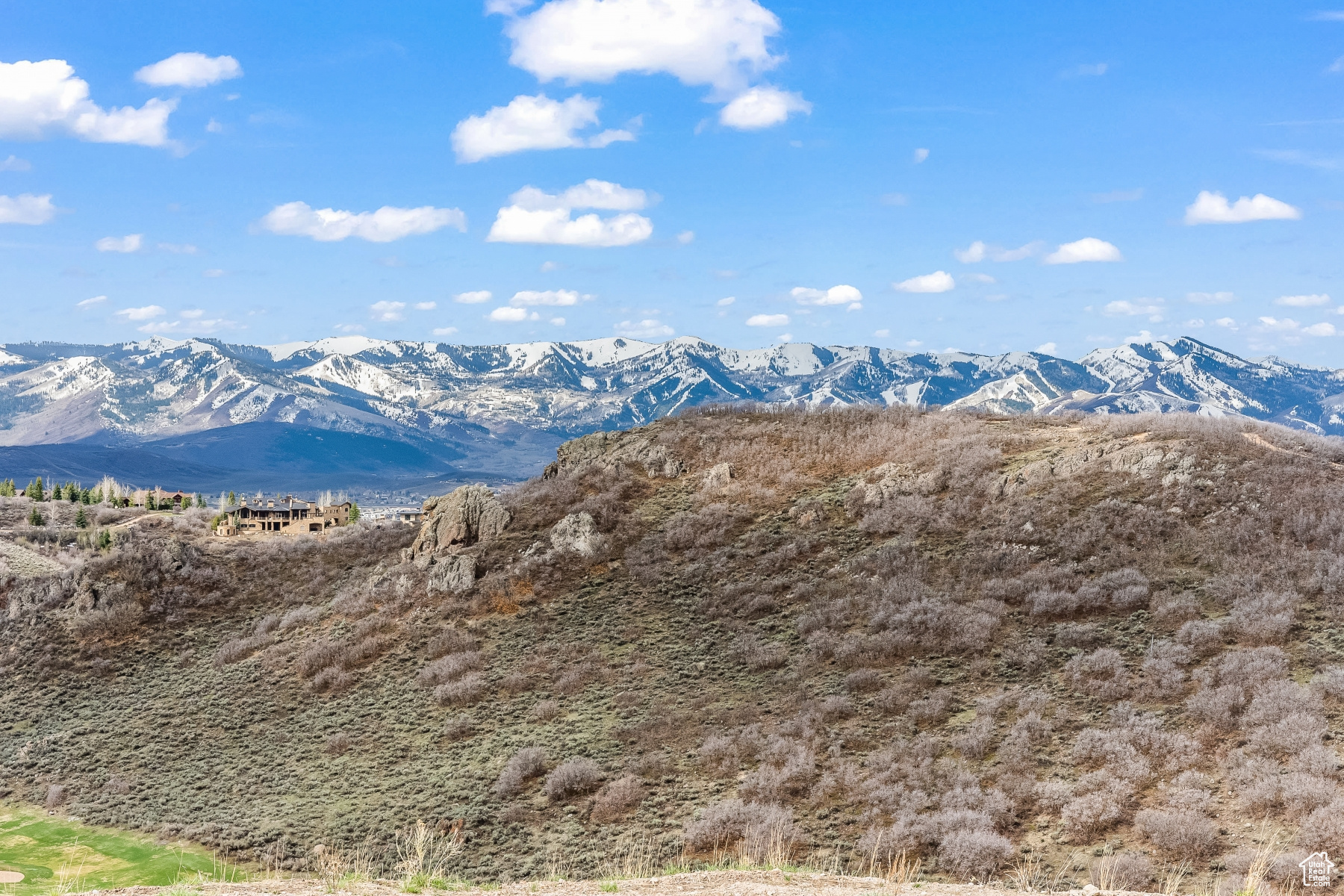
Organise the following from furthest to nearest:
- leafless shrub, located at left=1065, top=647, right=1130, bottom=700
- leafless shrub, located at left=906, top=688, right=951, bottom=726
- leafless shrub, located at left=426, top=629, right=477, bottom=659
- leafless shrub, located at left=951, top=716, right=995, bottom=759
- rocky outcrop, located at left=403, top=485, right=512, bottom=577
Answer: rocky outcrop, located at left=403, top=485, right=512, bottom=577
leafless shrub, located at left=426, top=629, right=477, bottom=659
leafless shrub, located at left=906, top=688, right=951, bottom=726
leafless shrub, located at left=1065, top=647, right=1130, bottom=700
leafless shrub, located at left=951, top=716, right=995, bottom=759

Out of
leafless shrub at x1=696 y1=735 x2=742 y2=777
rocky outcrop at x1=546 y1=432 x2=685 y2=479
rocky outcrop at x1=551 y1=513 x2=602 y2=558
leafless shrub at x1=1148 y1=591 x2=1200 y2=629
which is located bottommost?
leafless shrub at x1=696 y1=735 x2=742 y2=777

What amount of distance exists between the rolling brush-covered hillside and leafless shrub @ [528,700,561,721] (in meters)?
0.27

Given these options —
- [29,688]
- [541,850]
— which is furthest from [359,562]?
[541,850]

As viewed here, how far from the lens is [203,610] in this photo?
51.2m

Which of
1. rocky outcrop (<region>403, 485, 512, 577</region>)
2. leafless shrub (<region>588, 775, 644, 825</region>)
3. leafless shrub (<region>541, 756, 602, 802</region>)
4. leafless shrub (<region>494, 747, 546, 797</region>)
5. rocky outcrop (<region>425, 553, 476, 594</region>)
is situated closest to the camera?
leafless shrub (<region>588, 775, 644, 825</region>)

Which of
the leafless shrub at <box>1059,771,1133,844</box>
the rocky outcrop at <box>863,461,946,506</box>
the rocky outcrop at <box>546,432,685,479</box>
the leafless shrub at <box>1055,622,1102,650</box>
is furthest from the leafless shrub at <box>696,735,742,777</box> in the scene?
the rocky outcrop at <box>546,432,685,479</box>

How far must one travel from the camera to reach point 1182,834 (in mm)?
19172

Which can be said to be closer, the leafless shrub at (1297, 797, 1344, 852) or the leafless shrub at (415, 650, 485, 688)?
the leafless shrub at (1297, 797, 1344, 852)

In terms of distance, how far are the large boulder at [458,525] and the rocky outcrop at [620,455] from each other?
587 centimetres

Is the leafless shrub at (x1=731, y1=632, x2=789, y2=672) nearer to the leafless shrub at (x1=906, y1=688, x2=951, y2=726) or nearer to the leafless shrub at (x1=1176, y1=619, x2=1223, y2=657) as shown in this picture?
the leafless shrub at (x1=906, y1=688, x2=951, y2=726)

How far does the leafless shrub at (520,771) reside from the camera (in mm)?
27875

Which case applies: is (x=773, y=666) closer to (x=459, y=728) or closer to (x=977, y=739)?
(x=977, y=739)

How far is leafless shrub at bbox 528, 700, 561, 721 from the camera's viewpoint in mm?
32094

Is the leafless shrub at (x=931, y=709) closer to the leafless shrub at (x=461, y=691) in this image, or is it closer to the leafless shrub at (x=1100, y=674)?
the leafless shrub at (x=1100, y=674)
